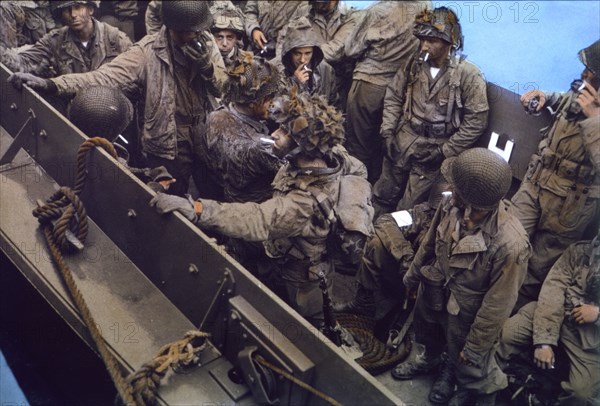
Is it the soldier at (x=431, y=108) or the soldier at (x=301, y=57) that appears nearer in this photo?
the soldier at (x=431, y=108)

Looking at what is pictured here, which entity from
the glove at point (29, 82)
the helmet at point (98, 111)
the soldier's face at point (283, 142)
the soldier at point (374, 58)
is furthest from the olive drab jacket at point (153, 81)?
the soldier at point (374, 58)

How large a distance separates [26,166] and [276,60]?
2402mm

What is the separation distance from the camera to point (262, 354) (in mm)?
3047

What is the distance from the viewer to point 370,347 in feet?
15.4

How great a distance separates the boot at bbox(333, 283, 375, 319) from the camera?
4992 mm

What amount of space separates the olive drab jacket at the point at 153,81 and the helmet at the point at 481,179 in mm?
2235

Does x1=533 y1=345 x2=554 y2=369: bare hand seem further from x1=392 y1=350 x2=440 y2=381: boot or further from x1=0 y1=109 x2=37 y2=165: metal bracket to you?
x1=0 y1=109 x2=37 y2=165: metal bracket

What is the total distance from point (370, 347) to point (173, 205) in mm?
1988

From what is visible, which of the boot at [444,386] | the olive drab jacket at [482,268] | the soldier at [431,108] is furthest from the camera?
the soldier at [431,108]

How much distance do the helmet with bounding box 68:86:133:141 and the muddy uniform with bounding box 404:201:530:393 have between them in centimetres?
215

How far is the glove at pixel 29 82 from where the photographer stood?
4.49 meters

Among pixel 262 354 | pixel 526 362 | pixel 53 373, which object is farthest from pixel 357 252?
pixel 53 373

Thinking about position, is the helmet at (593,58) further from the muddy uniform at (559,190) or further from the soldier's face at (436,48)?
the soldier's face at (436,48)

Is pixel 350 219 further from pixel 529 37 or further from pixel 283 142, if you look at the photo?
pixel 529 37
